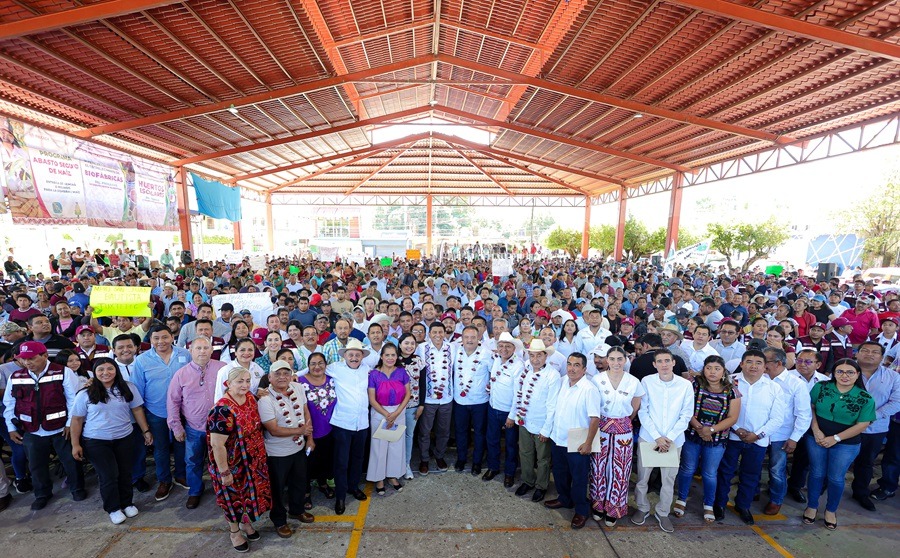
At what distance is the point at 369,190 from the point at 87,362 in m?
23.6

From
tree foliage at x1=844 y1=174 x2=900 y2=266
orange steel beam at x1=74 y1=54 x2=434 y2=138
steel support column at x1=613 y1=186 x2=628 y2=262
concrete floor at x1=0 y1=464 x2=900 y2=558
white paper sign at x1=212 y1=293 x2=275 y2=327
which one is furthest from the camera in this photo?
steel support column at x1=613 y1=186 x2=628 y2=262

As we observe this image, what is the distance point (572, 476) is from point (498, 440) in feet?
2.96

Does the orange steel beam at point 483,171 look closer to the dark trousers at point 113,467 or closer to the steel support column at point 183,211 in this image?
the steel support column at point 183,211

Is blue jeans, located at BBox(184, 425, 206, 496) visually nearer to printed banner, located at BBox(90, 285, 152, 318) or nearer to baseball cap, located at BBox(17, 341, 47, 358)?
baseball cap, located at BBox(17, 341, 47, 358)

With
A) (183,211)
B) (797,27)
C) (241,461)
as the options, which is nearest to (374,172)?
→ (183,211)

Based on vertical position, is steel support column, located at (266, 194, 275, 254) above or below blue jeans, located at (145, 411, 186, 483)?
above

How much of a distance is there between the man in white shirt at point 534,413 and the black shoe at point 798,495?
2.58m

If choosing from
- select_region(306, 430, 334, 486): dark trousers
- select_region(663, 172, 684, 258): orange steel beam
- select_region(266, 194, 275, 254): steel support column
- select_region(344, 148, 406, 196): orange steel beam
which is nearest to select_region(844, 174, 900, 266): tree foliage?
select_region(663, 172, 684, 258): orange steel beam

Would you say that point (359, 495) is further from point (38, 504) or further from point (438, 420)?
point (38, 504)

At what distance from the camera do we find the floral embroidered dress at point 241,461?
2.95 m

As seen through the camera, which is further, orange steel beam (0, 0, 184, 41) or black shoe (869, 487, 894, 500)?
orange steel beam (0, 0, 184, 41)

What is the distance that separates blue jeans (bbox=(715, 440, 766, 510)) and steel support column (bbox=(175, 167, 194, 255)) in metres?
17.9

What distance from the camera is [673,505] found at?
12.9 feet

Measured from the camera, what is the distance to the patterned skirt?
355cm
